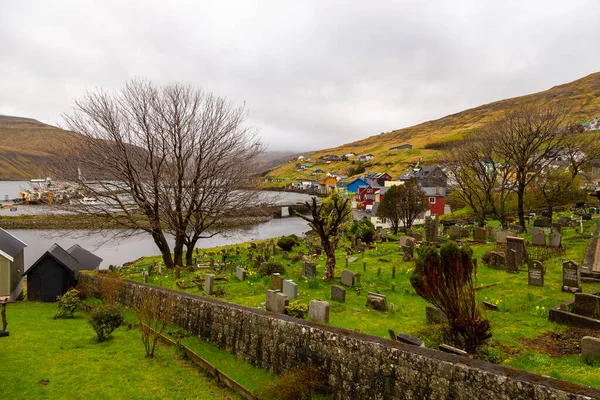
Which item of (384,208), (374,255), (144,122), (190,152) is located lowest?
(374,255)

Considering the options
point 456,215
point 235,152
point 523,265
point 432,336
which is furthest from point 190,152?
point 456,215

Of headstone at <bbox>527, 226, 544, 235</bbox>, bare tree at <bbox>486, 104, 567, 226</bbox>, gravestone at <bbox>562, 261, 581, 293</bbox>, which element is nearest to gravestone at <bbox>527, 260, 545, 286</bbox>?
gravestone at <bbox>562, 261, 581, 293</bbox>

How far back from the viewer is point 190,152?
64.0 ft

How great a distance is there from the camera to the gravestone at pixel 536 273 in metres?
12.5

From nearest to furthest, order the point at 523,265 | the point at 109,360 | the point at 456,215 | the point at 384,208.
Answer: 1. the point at 109,360
2. the point at 523,265
3. the point at 384,208
4. the point at 456,215

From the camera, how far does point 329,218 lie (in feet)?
62.1

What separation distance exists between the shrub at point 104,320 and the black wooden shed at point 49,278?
29.0 feet

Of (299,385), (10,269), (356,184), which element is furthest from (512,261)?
(356,184)

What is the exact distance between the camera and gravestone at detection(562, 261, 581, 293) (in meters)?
11.5

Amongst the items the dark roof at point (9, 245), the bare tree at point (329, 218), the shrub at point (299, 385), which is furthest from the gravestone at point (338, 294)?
the dark roof at point (9, 245)

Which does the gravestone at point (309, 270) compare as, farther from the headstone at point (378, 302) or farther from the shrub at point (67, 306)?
Answer: the shrub at point (67, 306)

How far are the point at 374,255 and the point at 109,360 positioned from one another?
15187 mm

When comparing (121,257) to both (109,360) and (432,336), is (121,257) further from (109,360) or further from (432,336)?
(432,336)

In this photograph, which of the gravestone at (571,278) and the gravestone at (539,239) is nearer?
the gravestone at (571,278)
